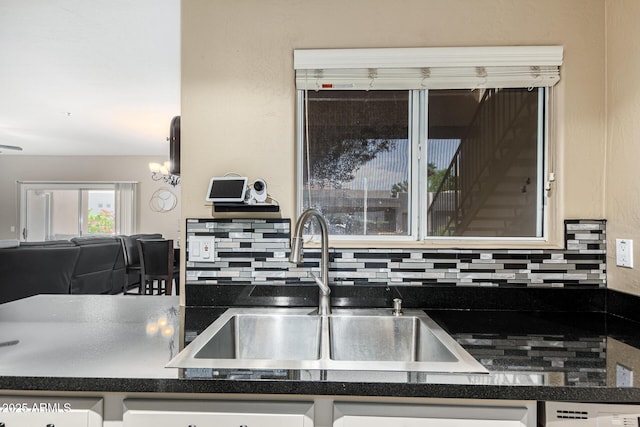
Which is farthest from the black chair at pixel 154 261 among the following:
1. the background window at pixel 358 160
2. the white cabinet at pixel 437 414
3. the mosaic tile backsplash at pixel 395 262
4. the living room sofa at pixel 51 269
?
the white cabinet at pixel 437 414

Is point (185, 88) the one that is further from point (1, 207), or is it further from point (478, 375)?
point (1, 207)

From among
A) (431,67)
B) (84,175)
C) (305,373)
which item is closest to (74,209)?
(84,175)

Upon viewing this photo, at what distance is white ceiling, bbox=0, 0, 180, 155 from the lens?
229cm

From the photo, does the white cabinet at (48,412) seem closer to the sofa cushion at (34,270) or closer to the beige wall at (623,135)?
the beige wall at (623,135)

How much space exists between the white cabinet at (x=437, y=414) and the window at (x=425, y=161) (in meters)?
0.85

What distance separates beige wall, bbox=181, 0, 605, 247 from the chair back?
311cm

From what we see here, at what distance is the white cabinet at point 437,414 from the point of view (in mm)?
864

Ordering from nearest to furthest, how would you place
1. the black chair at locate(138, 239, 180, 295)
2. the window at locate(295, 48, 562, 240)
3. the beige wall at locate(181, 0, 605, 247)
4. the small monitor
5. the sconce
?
the small monitor
the beige wall at locate(181, 0, 605, 247)
the window at locate(295, 48, 562, 240)
the black chair at locate(138, 239, 180, 295)
the sconce

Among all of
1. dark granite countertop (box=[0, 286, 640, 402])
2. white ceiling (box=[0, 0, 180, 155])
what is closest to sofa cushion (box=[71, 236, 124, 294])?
white ceiling (box=[0, 0, 180, 155])

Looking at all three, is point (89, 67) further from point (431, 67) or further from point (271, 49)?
point (431, 67)

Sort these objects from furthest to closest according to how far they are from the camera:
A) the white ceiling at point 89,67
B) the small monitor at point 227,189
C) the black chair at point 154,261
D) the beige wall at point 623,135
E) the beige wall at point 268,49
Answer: the black chair at point 154,261 → the white ceiling at point 89,67 → the beige wall at point 268,49 → the small monitor at point 227,189 → the beige wall at point 623,135

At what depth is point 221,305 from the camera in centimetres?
154

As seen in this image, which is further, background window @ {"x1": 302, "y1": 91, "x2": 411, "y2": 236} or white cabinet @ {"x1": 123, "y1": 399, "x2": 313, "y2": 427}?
background window @ {"x1": 302, "y1": 91, "x2": 411, "y2": 236}

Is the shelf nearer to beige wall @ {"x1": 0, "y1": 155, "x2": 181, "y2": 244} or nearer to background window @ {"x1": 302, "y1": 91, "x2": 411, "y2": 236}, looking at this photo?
background window @ {"x1": 302, "y1": 91, "x2": 411, "y2": 236}
